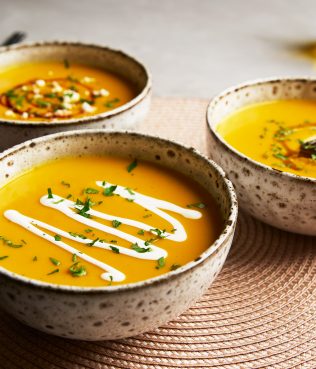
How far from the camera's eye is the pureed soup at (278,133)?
5.33ft

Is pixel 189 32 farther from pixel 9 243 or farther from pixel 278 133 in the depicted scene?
pixel 9 243

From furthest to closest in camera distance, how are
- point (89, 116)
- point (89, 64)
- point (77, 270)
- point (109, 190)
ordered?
point (89, 64), point (89, 116), point (109, 190), point (77, 270)

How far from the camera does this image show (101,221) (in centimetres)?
136

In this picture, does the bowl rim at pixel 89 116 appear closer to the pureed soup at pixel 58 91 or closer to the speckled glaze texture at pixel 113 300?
the pureed soup at pixel 58 91

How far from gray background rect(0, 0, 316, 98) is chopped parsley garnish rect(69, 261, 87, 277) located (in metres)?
1.45

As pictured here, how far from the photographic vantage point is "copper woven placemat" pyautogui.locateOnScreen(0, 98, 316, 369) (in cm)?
128

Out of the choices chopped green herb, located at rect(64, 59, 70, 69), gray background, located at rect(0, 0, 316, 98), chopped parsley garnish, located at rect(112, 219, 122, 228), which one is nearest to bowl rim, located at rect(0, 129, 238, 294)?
chopped parsley garnish, located at rect(112, 219, 122, 228)

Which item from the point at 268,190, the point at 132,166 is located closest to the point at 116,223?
the point at 132,166

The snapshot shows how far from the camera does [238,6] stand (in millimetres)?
3531

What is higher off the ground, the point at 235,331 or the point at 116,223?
the point at 116,223

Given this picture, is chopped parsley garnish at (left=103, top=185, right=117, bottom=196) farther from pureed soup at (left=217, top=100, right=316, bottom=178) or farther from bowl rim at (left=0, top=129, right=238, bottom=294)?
pureed soup at (left=217, top=100, right=316, bottom=178)

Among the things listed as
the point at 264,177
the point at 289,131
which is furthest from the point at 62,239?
the point at 289,131

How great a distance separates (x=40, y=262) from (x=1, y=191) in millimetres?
315

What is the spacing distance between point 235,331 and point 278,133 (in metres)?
0.64
